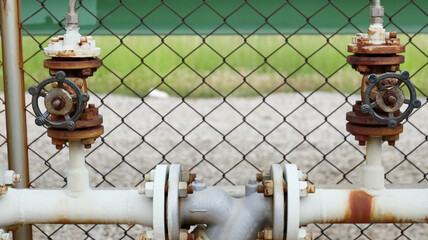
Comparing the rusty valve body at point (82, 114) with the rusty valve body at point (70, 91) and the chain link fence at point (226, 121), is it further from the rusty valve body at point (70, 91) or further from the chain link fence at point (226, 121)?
the chain link fence at point (226, 121)

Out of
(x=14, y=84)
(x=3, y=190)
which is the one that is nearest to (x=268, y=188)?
(x=3, y=190)

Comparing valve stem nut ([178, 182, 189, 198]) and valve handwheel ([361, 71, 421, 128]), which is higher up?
valve handwheel ([361, 71, 421, 128])

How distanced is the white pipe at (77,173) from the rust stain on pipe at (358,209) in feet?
1.94

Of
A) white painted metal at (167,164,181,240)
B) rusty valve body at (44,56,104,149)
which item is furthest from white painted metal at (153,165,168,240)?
rusty valve body at (44,56,104,149)

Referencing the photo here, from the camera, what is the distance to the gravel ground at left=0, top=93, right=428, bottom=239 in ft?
10.5

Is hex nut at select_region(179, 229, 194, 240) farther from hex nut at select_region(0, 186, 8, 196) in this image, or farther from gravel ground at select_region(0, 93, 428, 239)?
gravel ground at select_region(0, 93, 428, 239)

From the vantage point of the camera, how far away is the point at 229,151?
4758 millimetres

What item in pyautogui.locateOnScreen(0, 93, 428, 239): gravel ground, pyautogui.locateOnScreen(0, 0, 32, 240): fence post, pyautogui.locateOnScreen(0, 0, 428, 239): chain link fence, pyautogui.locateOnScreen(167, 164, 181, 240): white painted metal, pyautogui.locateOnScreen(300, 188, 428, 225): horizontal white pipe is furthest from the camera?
pyautogui.locateOnScreen(0, 93, 428, 239): gravel ground

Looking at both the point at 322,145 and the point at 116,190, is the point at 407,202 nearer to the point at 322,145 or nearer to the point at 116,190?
the point at 116,190

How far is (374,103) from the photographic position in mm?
1409

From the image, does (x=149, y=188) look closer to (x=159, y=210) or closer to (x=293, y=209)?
(x=159, y=210)

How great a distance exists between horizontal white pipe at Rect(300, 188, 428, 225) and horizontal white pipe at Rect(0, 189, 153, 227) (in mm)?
369

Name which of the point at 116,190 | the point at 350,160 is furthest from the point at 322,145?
the point at 116,190

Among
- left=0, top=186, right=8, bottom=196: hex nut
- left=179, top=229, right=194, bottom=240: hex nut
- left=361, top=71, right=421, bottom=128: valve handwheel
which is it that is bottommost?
left=179, top=229, right=194, bottom=240: hex nut
